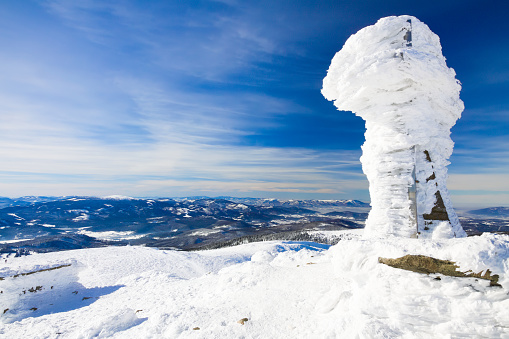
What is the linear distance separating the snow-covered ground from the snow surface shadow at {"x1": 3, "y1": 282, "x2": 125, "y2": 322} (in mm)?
59

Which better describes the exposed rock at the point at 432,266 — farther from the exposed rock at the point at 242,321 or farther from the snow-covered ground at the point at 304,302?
the exposed rock at the point at 242,321

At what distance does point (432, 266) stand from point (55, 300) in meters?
22.5

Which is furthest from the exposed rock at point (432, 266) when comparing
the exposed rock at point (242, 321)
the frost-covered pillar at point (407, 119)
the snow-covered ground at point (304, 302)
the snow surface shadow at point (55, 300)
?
the snow surface shadow at point (55, 300)

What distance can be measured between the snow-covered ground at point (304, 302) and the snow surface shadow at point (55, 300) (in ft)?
0.19

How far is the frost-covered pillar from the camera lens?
40.6 feet

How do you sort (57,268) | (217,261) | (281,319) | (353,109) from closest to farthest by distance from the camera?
(281,319)
(353,109)
(57,268)
(217,261)

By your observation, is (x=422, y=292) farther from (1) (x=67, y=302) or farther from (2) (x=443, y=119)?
(1) (x=67, y=302)

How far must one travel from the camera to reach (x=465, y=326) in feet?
19.3

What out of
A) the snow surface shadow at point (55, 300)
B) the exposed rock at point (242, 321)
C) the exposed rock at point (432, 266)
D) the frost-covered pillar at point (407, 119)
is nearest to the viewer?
the exposed rock at point (432, 266)

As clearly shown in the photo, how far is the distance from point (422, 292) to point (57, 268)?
2961 cm

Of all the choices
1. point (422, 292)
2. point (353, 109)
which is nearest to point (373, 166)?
point (353, 109)

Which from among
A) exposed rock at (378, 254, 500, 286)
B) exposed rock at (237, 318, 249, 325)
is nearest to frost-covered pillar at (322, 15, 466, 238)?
exposed rock at (378, 254, 500, 286)

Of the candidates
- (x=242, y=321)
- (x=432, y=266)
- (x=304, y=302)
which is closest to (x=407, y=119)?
(x=432, y=266)

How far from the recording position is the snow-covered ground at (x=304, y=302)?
622cm
